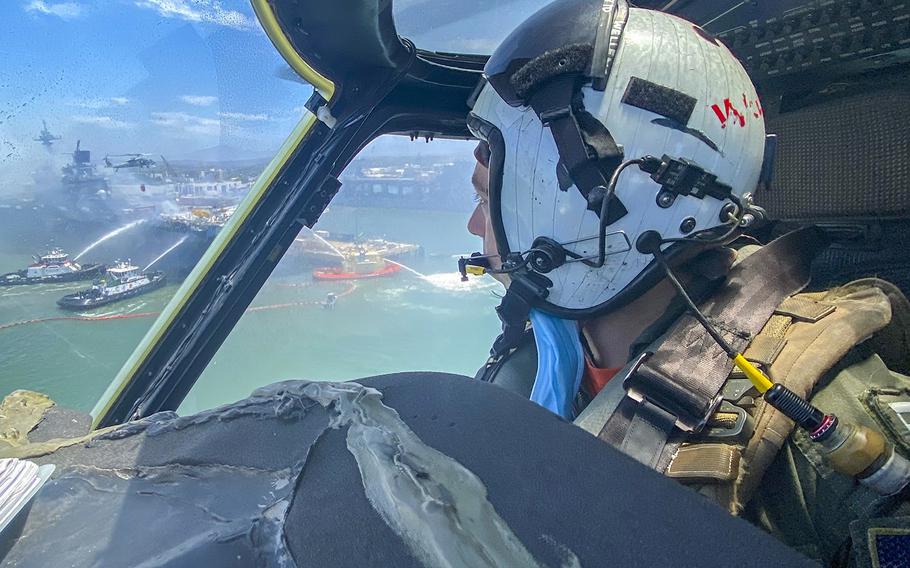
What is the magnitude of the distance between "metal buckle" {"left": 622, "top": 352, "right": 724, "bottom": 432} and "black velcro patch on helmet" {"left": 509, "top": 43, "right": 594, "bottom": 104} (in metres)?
0.65

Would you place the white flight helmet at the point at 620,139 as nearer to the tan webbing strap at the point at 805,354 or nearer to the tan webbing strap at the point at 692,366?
the tan webbing strap at the point at 692,366

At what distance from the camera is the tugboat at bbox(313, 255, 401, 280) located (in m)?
4.13

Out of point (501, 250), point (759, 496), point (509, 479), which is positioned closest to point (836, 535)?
point (759, 496)

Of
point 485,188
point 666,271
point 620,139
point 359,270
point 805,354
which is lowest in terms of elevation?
point 359,270

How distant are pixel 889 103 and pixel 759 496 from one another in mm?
1348

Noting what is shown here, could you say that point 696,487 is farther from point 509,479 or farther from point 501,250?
point 501,250

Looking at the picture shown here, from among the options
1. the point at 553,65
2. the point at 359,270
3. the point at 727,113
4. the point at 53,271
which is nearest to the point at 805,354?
the point at 727,113

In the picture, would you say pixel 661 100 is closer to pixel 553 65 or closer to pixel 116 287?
pixel 553 65

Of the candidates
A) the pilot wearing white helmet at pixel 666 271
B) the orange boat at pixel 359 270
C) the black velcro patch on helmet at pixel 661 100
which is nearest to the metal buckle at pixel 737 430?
the pilot wearing white helmet at pixel 666 271

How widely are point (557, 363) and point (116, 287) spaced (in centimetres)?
185

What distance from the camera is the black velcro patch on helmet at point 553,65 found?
111 cm

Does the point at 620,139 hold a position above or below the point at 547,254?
above

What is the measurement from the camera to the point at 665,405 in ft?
3.00

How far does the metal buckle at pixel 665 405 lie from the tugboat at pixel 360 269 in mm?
3041
